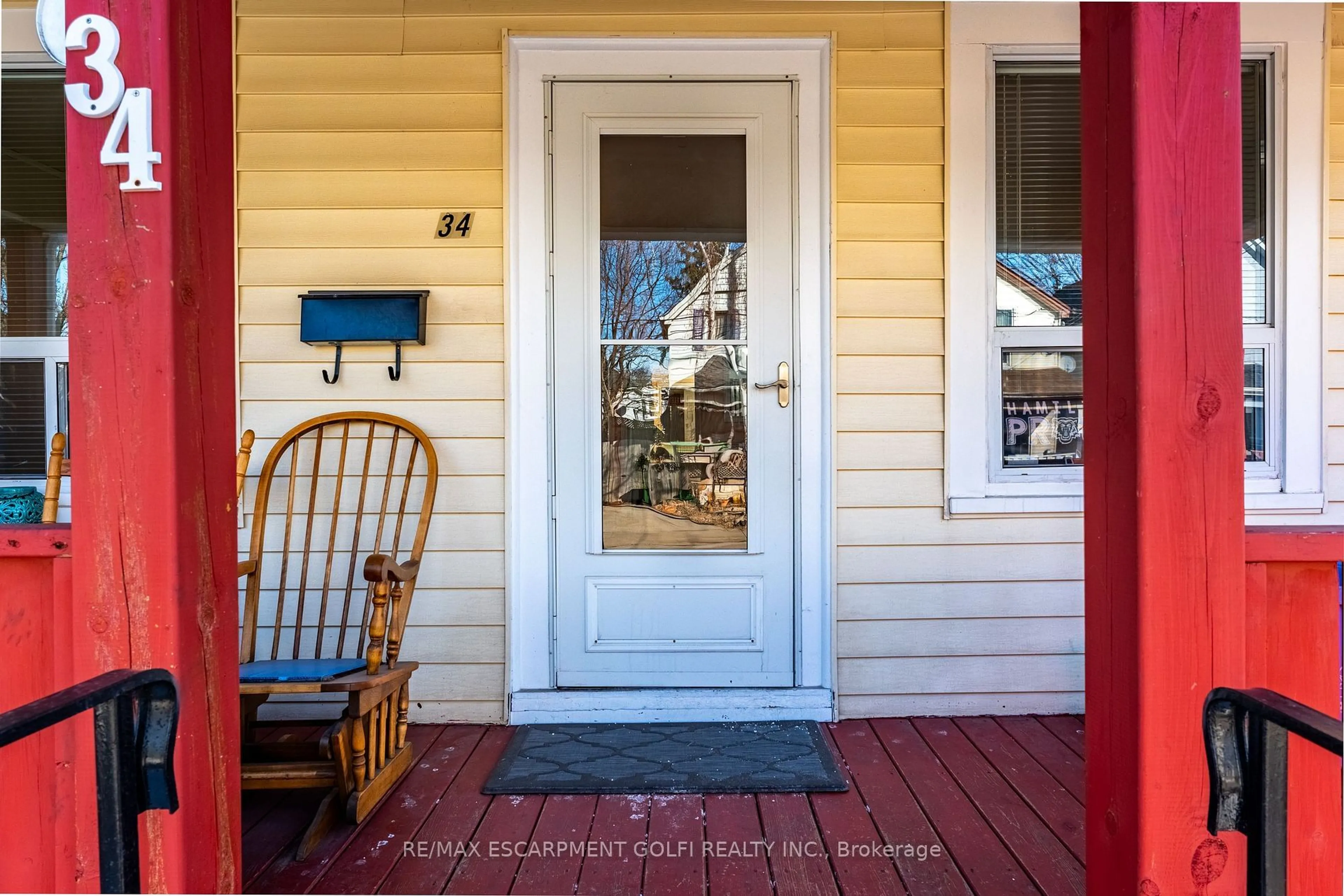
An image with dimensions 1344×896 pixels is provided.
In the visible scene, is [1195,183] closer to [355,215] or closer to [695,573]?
[695,573]

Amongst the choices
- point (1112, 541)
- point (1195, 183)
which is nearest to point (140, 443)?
point (1112, 541)

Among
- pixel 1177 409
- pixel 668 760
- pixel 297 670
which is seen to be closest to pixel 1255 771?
Result: pixel 1177 409

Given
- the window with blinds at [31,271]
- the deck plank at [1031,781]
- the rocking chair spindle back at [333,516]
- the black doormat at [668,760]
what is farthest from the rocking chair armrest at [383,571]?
the deck plank at [1031,781]

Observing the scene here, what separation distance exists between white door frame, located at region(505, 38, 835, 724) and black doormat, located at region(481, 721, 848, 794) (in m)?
0.07

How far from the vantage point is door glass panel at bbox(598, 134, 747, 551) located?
253 cm

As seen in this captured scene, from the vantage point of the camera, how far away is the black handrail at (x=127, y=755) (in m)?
0.98

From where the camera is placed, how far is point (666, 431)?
2.54 meters

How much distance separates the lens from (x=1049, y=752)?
7.40ft

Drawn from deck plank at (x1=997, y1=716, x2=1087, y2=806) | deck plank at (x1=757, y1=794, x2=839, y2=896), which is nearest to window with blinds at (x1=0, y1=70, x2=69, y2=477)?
deck plank at (x1=757, y1=794, x2=839, y2=896)

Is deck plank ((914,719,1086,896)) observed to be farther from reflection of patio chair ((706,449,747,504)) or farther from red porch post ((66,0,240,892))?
red porch post ((66,0,240,892))

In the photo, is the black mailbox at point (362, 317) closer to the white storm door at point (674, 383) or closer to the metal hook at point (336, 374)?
the metal hook at point (336, 374)

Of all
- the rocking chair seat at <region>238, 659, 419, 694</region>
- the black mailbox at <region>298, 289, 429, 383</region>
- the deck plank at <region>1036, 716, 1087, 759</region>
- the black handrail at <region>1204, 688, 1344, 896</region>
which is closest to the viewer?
the black handrail at <region>1204, 688, 1344, 896</region>

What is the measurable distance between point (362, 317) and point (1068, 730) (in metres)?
2.54

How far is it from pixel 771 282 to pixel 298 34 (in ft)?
5.58
